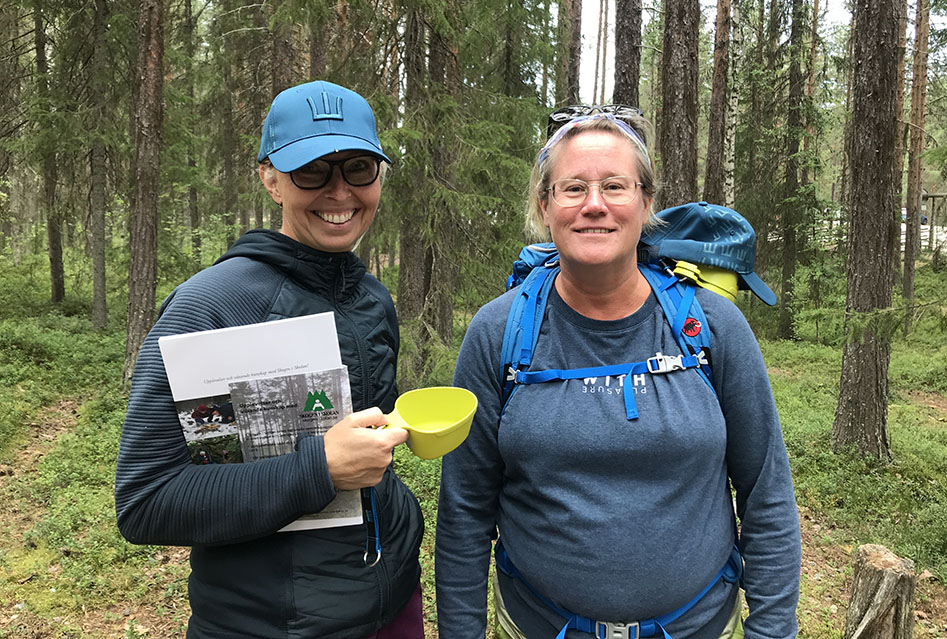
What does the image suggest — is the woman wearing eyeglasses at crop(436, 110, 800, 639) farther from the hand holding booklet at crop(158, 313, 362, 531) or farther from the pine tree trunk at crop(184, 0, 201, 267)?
the pine tree trunk at crop(184, 0, 201, 267)

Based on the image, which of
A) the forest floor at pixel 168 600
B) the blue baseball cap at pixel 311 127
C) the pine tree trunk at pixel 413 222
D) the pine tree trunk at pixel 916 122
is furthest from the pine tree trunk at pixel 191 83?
the pine tree trunk at pixel 916 122

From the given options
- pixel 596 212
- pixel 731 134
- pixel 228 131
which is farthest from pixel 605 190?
pixel 228 131

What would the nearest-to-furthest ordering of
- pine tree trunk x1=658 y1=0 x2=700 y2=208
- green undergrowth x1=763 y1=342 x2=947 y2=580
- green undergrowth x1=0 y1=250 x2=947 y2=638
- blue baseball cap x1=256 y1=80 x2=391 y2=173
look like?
blue baseball cap x1=256 y1=80 x2=391 y2=173, green undergrowth x1=0 y1=250 x2=947 y2=638, green undergrowth x1=763 y1=342 x2=947 y2=580, pine tree trunk x1=658 y1=0 x2=700 y2=208

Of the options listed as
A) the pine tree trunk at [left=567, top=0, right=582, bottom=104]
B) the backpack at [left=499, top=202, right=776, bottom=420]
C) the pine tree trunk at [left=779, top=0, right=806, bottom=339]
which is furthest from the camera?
the pine tree trunk at [left=779, top=0, right=806, bottom=339]

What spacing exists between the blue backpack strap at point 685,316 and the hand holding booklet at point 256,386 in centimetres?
88

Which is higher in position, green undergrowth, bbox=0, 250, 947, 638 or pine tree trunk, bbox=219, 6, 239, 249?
pine tree trunk, bbox=219, 6, 239, 249

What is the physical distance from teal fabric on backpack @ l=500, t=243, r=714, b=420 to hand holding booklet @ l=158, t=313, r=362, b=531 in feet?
1.65

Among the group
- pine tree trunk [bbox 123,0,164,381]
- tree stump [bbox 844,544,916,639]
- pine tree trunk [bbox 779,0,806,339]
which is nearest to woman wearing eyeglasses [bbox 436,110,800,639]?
tree stump [bbox 844,544,916,639]

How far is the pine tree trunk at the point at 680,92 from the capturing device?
7.62 m

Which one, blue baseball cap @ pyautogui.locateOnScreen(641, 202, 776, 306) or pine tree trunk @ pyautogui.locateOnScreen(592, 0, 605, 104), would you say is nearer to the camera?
blue baseball cap @ pyautogui.locateOnScreen(641, 202, 776, 306)

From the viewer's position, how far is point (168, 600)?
4.45 meters

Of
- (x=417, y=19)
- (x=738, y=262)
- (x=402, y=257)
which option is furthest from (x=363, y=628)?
(x=417, y=19)

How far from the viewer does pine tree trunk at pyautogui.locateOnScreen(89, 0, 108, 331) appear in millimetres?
11359

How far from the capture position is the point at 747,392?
163 cm
